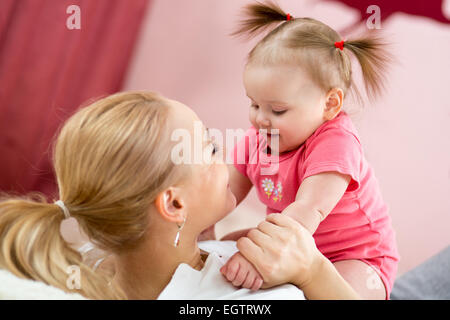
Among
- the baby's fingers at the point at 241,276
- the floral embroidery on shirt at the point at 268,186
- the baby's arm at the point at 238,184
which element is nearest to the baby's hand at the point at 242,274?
the baby's fingers at the point at 241,276

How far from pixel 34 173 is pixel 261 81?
1.37 m

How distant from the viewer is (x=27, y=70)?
197 cm

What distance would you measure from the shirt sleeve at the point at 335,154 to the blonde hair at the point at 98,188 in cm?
34

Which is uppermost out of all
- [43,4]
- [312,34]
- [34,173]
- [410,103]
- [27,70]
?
[43,4]

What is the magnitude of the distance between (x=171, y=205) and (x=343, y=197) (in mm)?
461

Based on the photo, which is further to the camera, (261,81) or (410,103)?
(410,103)

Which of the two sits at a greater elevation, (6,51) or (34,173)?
(6,51)

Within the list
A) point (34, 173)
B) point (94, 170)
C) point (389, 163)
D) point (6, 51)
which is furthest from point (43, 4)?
point (389, 163)

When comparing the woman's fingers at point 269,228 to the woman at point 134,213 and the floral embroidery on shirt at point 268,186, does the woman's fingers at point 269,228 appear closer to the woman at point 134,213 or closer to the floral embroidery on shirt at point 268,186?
the woman at point 134,213

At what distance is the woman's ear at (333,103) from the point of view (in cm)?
110

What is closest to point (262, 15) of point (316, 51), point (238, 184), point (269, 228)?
point (316, 51)
